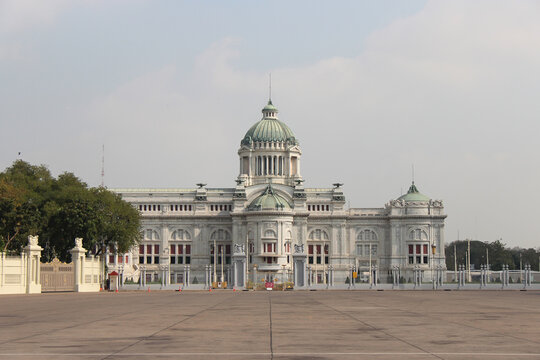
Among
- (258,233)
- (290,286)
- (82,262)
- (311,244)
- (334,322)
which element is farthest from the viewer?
(311,244)

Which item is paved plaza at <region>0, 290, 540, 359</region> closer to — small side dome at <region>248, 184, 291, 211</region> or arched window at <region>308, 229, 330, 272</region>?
small side dome at <region>248, 184, 291, 211</region>

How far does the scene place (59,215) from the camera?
318 ft

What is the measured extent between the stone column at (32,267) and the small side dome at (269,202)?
305 ft

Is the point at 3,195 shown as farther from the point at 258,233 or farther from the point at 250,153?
the point at 250,153

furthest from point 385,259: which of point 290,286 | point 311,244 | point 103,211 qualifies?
point 103,211

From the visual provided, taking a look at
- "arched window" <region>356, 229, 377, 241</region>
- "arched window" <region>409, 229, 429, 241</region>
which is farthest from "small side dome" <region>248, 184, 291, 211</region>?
"arched window" <region>409, 229, 429, 241</region>

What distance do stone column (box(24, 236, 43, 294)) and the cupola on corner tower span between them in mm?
108297

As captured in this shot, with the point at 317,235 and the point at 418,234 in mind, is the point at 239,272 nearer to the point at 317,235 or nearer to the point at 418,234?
the point at 317,235

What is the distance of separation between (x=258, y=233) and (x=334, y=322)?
13436cm

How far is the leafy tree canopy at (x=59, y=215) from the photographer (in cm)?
9131

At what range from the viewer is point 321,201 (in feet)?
580

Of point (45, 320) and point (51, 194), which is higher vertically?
point (51, 194)

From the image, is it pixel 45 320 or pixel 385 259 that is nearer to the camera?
pixel 45 320

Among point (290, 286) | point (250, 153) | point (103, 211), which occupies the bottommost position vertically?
point (290, 286)
